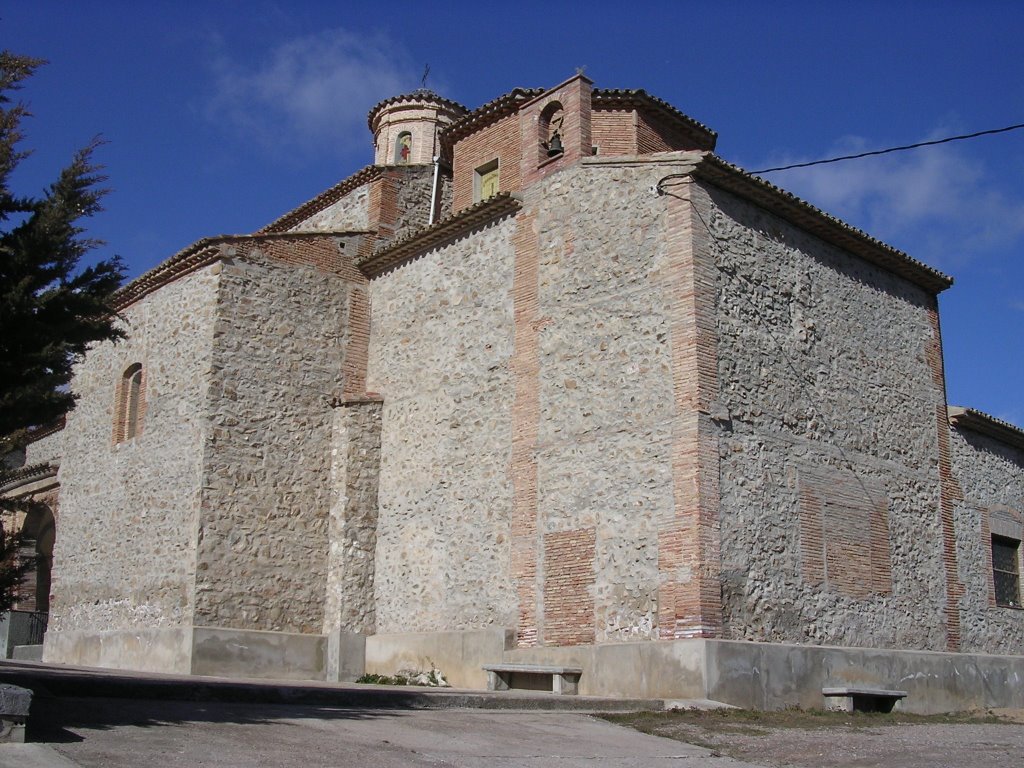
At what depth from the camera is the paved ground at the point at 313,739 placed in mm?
6652

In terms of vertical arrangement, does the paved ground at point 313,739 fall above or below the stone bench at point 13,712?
below

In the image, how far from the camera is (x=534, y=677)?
13.8 metres

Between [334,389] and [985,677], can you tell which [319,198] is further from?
[985,677]

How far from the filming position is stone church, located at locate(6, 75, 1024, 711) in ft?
44.5

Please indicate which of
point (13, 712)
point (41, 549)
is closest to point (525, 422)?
point (13, 712)

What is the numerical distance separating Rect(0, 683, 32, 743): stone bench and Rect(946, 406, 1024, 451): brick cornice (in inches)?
616

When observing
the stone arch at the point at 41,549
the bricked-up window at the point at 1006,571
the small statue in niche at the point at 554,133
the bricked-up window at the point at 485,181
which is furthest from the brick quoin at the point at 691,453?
the stone arch at the point at 41,549

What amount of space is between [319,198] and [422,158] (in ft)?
15.3

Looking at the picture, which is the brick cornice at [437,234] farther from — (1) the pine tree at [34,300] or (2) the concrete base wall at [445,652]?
(1) the pine tree at [34,300]

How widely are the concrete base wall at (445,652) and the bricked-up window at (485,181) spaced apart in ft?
25.8

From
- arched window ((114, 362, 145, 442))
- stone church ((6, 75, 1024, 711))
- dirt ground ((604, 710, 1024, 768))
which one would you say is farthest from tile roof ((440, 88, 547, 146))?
dirt ground ((604, 710, 1024, 768))

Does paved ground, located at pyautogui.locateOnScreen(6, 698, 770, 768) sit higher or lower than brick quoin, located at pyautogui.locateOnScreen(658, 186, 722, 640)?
lower

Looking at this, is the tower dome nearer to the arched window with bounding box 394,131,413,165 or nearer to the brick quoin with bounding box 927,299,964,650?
the arched window with bounding box 394,131,413,165

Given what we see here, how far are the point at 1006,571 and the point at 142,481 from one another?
48.6ft
